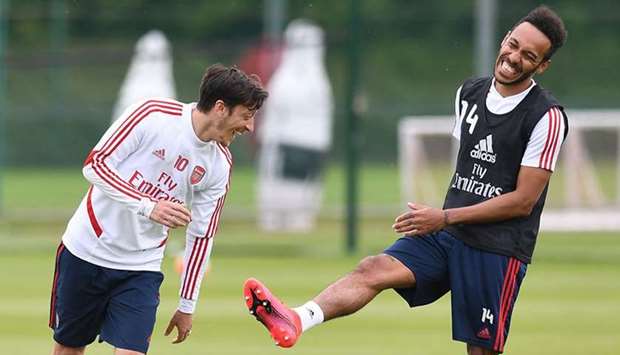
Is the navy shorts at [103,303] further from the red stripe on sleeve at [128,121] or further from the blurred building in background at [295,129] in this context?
the blurred building in background at [295,129]

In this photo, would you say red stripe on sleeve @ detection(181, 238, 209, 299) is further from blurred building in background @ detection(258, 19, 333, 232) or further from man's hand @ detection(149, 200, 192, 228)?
blurred building in background @ detection(258, 19, 333, 232)

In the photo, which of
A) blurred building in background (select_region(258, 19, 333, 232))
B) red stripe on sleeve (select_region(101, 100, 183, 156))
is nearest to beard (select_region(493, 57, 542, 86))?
red stripe on sleeve (select_region(101, 100, 183, 156))

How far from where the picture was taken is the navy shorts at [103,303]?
7875 millimetres

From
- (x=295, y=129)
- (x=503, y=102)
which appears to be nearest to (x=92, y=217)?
(x=503, y=102)

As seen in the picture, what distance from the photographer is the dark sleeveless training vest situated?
815 centimetres

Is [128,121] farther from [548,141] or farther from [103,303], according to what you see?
[548,141]

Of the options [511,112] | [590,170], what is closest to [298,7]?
[590,170]

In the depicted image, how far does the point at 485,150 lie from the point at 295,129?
1222cm

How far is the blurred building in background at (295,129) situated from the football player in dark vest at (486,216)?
11.2 m

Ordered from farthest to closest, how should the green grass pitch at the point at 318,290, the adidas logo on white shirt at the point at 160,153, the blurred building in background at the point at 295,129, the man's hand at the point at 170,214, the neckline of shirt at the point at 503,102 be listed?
the blurred building in background at the point at 295,129 → the green grass pitch at the point at 318,290 → the neckline of shirt at the point at 503,102 → the adidas logo on white shirt at the point at 160,153 → the man's hand at the point at 170,214

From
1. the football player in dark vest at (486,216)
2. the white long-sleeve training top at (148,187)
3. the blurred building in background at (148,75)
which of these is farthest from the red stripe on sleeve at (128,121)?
the blurred building in background at (148,75)

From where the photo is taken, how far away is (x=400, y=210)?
20922 millimetres

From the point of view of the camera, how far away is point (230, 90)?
306 inches

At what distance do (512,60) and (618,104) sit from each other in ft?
35.4
